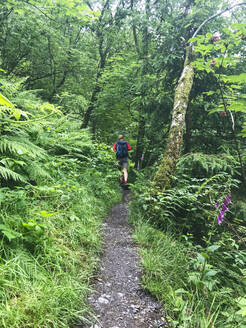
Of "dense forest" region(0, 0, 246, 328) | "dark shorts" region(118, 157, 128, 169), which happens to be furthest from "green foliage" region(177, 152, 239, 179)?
"dark shorts" region(118, 157, 128, 169)

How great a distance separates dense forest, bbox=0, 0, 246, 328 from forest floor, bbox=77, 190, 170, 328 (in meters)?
0.12

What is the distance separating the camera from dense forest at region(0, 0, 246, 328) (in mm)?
1838

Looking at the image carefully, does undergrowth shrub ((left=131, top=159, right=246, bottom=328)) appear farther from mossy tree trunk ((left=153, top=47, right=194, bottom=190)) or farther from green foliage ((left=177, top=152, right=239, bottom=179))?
green foliage ((left=177, top=152, right=239, bottom=179))

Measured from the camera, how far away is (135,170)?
19.7 feet

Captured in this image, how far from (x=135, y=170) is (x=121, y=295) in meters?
4.21

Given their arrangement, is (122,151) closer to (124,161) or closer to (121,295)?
(124,161)

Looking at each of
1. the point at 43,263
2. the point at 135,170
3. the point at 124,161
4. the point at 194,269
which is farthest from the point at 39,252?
the point at 124,161

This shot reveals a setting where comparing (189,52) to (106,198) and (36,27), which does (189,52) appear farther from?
(36,27)

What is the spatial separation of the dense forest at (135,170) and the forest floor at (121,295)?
0.12m

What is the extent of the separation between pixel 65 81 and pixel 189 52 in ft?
25.3

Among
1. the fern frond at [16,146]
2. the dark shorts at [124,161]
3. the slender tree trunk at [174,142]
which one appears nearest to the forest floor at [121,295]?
the slender tree trunk at [174,142]

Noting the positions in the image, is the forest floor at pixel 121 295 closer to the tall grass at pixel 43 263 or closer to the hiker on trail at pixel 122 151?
the tall grass at pixel 43 263

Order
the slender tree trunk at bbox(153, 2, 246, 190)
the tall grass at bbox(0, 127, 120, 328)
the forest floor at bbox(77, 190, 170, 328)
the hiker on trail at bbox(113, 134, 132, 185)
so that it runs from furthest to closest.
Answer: the hiker on trail at bbox(113, 134, 132, 185)
the slender tree trunk at bbox(153, 2, 246, 190)
the forest floor at bbox(77, 190, 170, 328)
the tall grass at bbox(0, 127, 120, 328)

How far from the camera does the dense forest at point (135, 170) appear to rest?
1.84 meters
